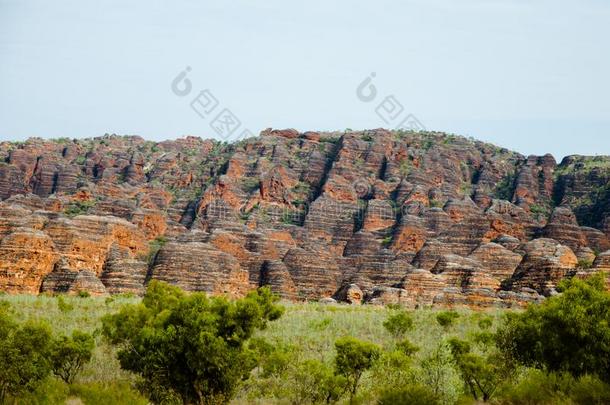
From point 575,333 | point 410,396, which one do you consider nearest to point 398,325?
point 410,396

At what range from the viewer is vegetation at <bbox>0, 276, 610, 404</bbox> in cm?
2644

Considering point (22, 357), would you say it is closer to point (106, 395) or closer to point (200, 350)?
point (106, 395)

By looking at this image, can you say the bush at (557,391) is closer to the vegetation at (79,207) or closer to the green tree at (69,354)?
the green tree at (69,354)

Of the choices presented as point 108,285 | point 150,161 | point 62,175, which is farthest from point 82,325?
point 150,161

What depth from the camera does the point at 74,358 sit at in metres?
36.5

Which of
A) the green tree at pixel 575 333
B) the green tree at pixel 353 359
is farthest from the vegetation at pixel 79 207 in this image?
the green tree at pixel 575 333

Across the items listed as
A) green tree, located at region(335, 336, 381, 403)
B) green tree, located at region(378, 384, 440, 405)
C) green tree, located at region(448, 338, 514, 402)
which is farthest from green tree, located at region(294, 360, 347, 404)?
green tree, located at region(448, 338, 514, 402)

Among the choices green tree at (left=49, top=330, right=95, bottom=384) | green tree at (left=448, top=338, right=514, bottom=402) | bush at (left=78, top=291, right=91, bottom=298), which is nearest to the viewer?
green tree at (left=448, top=338, right=514, bottom=402)

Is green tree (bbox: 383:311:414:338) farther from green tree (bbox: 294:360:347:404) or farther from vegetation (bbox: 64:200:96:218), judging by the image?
vegetation (bbox: 64:200:96:218)

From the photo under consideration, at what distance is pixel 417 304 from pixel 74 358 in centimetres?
3642

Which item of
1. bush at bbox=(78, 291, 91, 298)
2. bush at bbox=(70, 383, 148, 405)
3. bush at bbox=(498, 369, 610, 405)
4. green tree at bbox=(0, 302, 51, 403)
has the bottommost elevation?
bush at bbox=(78, 291, 91, 298)

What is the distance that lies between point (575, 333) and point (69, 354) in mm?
20190

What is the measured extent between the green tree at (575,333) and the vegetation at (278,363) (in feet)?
0.12

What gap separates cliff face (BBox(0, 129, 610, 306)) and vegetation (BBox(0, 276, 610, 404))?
2879 cm
